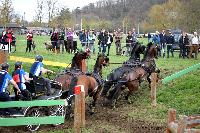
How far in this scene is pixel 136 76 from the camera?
640 inches

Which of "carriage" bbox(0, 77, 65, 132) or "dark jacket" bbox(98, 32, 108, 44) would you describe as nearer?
"carriage" bbox(0, 77, 65, 132)

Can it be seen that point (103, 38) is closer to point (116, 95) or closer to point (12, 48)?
point (12, 48)

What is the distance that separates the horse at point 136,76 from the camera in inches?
607

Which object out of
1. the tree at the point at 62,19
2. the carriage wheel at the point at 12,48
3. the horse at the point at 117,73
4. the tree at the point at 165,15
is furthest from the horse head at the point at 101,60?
the tree at the point at 62,19

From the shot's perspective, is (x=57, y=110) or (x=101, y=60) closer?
(x=57, y=110)

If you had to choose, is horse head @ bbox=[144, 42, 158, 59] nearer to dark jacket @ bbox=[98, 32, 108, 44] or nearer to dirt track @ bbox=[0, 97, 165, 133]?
dirt track @ bbox=[0, 97, 165, 133]

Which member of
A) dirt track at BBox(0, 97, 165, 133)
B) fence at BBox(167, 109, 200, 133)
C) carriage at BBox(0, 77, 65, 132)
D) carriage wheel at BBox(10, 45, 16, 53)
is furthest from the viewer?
carriage wheel at BBox(10, 45, 16, 53)

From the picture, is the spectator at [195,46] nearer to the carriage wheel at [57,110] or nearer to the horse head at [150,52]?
the horse head at [150,52]

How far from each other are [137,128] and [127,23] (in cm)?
7812

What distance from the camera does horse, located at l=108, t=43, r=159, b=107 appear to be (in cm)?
1542

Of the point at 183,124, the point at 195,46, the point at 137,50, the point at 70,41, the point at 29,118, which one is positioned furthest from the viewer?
the point at 70,41

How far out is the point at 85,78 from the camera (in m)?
13.9

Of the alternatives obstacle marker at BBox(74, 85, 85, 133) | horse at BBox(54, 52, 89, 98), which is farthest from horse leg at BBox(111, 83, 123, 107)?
obstacle marker at BBox(74, 85, 85, 133)

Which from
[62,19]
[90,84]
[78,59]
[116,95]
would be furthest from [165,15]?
[90,84]
